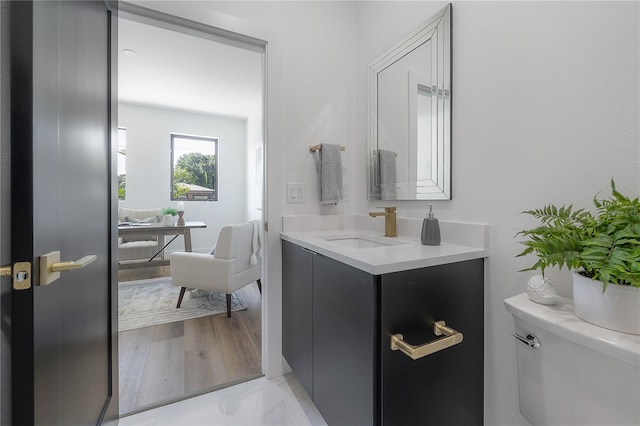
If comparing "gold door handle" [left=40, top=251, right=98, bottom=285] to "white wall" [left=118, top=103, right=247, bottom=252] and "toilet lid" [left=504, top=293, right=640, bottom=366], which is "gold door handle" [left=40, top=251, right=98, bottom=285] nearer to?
"toilet lid" [left=504, top=293, right=640, bottom=366]

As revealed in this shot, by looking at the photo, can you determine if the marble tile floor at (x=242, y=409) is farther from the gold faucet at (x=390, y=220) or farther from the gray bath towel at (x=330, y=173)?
the gray bath towel at (x=330, y=173)

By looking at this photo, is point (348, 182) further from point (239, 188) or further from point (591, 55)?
point (239, 188)

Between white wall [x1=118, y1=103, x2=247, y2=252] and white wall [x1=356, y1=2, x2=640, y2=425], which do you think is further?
white wall [x1=118, y1=103, x2=247, y2=252]

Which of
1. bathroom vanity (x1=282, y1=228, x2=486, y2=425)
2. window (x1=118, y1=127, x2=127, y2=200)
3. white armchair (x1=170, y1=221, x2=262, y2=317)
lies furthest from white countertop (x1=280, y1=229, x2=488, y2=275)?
window (x1=118, y1=127, x2=127, y2=200)

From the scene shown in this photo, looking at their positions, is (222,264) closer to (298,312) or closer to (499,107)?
(298,312)

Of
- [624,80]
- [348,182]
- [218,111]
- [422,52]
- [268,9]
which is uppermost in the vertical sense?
[218,111]

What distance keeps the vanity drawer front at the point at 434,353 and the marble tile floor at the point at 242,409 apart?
63 cm

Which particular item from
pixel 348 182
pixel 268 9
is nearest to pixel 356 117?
pixel 348 182

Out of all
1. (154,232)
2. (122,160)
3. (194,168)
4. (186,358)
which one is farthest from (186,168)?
(186,358)

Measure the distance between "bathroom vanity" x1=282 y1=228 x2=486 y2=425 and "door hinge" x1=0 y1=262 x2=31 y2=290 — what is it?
32.4 inches

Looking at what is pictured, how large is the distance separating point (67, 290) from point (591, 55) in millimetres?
1700

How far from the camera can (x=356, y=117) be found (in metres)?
1.90

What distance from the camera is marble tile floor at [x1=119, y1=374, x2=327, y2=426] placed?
1.31m

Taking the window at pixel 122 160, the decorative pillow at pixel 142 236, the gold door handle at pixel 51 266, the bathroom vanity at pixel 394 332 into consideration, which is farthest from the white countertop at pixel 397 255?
the window at pixel 122 160
